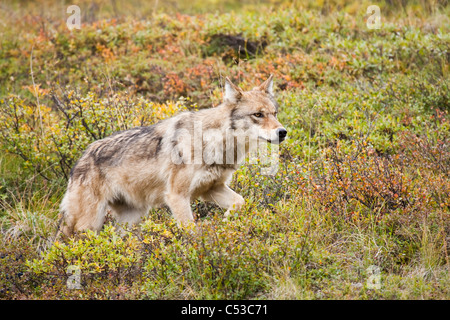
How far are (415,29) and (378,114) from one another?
3.86 metres

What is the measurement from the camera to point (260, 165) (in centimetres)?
697

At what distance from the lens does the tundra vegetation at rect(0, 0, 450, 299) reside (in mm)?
4910

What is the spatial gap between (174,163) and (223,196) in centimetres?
74

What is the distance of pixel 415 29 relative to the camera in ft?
35.3

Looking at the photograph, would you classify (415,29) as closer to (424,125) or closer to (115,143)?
(424,125)

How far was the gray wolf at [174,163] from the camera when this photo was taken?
5.86 meters

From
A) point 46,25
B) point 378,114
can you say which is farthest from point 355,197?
point 46,25

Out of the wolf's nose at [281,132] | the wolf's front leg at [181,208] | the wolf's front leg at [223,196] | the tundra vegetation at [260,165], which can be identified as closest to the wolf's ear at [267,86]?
the wolf's nose at [281,132]
